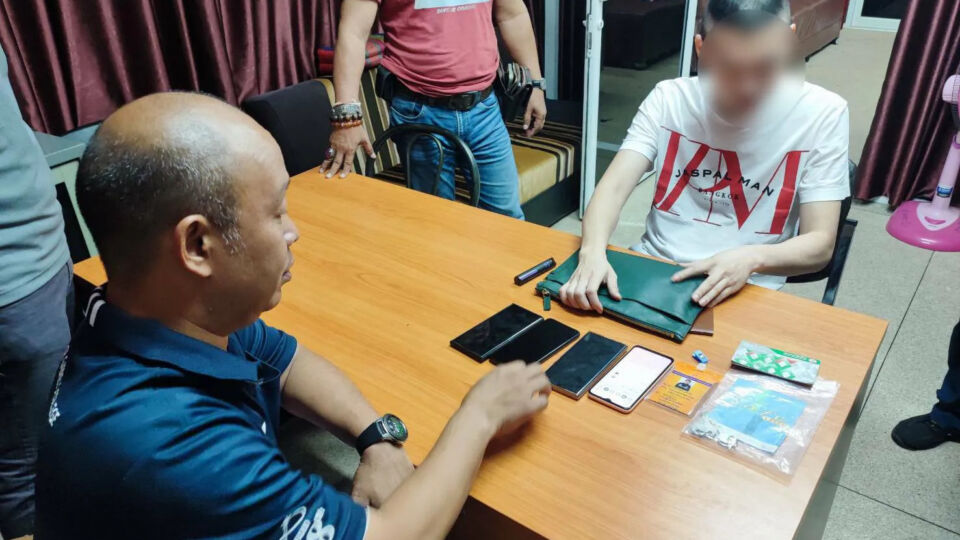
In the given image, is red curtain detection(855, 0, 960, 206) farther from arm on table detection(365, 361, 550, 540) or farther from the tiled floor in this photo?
arm on table detection(365, 361, 550, 540)

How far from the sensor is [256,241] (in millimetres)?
718

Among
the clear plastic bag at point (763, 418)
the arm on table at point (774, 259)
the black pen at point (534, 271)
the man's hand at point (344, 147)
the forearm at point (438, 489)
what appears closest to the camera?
the forearm at point (438, 489)

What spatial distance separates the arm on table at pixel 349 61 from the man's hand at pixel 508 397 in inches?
43.8

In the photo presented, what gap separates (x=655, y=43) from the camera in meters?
4.45

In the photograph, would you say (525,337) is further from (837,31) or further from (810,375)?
(837,31)

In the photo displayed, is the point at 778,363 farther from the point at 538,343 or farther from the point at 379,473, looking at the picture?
the point at 379,473

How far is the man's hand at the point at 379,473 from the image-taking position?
2.97 ft

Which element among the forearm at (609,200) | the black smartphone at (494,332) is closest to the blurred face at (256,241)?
the black smartphone at (494,332)

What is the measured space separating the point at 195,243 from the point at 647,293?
0.83 m

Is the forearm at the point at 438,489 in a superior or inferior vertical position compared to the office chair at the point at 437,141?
superior

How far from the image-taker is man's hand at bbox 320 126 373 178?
187 centimetres

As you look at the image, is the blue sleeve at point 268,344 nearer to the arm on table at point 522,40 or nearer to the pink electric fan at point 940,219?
the arm on table at point 522,40

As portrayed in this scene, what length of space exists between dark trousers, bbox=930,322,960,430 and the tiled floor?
0.09 metres

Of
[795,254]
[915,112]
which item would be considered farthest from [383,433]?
[915,112]
